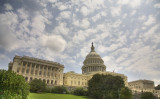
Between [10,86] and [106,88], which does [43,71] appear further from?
[10,86]


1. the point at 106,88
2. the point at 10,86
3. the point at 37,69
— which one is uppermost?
the point at 37,69

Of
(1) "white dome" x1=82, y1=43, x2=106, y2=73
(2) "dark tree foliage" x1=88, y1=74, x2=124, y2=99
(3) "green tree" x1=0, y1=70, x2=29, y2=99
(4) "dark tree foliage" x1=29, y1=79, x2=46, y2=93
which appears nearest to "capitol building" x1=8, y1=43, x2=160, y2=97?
(4) "dark tree foliage" x1=29, y1=79, x2=46, y2=93

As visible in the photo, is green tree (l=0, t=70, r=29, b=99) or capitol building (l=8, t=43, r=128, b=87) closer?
green tree (l=0, t=70, r=29, b=99)

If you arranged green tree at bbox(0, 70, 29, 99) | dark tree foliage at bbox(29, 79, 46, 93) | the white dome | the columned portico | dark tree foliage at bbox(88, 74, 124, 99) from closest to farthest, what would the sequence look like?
green tree at bbox(0, 70, 29, 99), dark tree foliage at bbox(88, 74, 124, 99), dark tree foliage at bbox(29, 79, 46, 93), the columned portico, the white dome

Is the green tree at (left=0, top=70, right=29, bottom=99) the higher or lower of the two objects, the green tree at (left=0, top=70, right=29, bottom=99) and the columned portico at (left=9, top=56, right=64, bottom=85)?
the lower

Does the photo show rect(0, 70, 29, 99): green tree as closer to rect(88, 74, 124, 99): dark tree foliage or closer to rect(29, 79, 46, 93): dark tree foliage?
rect(29, 79, 46, 93): dark tree foliage

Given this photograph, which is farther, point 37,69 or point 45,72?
point 45,72

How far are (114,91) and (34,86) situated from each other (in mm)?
27713

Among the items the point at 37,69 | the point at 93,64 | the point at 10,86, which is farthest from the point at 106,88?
the point at 93,64

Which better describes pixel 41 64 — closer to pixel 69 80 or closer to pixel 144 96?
pixel 69 80

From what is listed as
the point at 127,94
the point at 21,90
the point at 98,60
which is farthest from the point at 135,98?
the point at 98,60

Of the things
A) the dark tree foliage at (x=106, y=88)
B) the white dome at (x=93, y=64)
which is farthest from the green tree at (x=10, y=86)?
the white dome at (x=93, y=64)

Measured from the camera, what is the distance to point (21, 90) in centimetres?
2016

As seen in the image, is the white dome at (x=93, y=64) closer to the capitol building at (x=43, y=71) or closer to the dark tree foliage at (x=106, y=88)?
the capitol building at (x=43, y=71)
